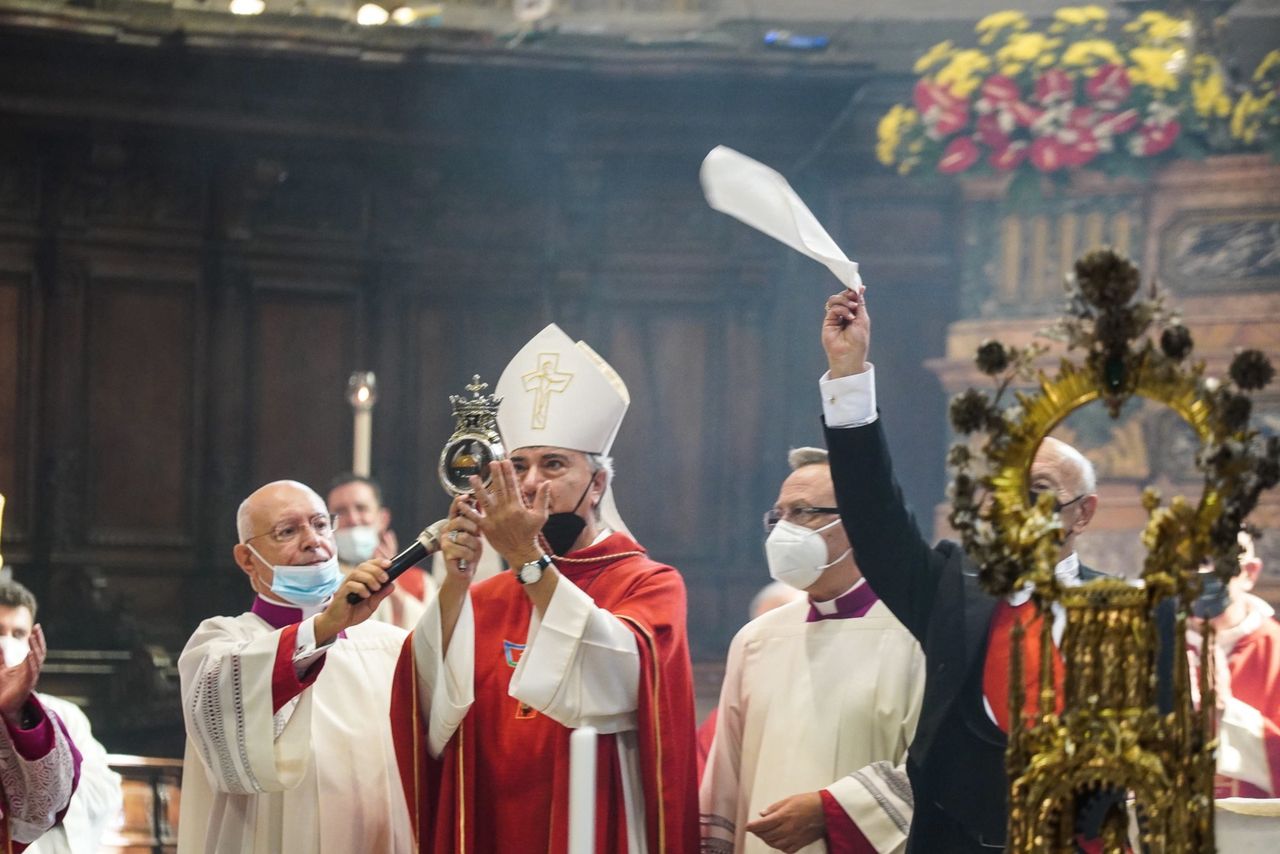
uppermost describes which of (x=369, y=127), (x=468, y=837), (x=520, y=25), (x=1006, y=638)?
(x=520, y=25)

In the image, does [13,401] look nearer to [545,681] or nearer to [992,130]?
[992,130]

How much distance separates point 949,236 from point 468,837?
6619 millimetres

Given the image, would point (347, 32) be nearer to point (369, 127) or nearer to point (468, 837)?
point (369, 127)

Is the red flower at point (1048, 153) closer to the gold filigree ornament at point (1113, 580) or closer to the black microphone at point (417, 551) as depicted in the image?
the black microphone at point (417, 551)

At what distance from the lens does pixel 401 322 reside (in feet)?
33.7

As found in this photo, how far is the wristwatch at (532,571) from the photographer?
4398 millimetres

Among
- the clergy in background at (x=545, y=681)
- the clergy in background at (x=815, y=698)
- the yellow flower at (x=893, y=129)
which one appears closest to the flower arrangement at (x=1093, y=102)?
the yellow flower at (x=893, y=129)

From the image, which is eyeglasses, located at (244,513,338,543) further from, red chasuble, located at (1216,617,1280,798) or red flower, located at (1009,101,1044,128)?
red flower, located at (1009,101,1044,128)

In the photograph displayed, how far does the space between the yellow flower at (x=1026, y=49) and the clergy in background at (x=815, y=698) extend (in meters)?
3.87

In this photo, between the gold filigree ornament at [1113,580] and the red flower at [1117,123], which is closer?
the gold filigree ornament at [1113,580]

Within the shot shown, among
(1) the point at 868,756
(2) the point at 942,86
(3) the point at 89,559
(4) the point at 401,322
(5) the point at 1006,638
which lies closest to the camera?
(5) the point at 1006,638

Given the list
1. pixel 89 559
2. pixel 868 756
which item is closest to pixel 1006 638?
pixel 868 756

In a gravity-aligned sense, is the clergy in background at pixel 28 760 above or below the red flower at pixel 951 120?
below

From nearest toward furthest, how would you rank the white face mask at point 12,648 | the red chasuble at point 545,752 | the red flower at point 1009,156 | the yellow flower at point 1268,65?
the red chasuble at point 545,752
the white face mask at point 12,648
the yellow flower at point 1268,65
the red flower at point 1009,156
